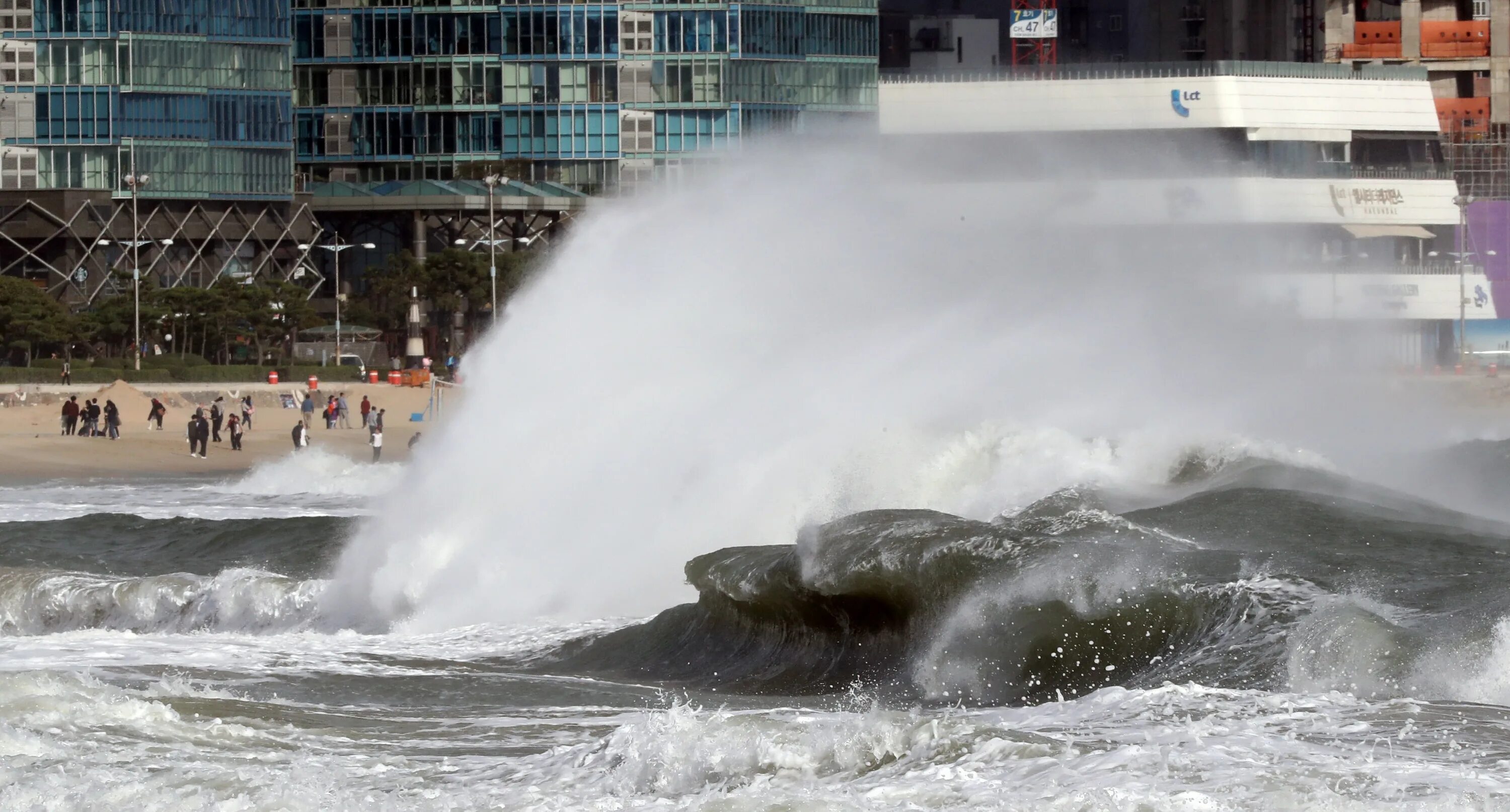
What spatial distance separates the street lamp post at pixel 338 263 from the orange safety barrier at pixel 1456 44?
50923 mm

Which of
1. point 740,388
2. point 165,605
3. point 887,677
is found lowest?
point 165,605

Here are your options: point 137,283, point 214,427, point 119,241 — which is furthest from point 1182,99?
point 214,427

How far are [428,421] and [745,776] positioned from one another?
4855cm

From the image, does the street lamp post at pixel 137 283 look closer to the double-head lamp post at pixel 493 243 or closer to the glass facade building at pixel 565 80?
the glass facade building at pixel 565 80

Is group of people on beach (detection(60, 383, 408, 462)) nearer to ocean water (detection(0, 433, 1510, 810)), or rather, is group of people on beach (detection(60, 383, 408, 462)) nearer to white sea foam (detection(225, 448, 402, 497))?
white sea foam (detection(225, 448, 402, 497))

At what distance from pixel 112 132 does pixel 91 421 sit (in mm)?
33285

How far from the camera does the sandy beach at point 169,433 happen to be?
4547cm

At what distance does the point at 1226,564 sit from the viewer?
45.6 ft

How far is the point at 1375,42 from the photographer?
98.1 metres

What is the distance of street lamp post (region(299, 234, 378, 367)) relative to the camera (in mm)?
74750

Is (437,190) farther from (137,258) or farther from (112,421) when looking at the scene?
(112,421)

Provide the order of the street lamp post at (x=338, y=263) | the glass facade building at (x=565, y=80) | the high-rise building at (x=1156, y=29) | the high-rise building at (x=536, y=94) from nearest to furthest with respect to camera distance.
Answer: the street lamp post at (x=338, y=263) → the high-rise building at (x=536, y=94) → the glass facade building at (x=565, y=80) → the high-rise building at (x=1156, y=29)

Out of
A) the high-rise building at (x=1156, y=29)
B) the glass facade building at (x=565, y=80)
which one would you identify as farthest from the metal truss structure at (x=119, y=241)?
the high-rise building at (x=1156, y=29)

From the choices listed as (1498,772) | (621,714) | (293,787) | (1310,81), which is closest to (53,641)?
(621,714)
